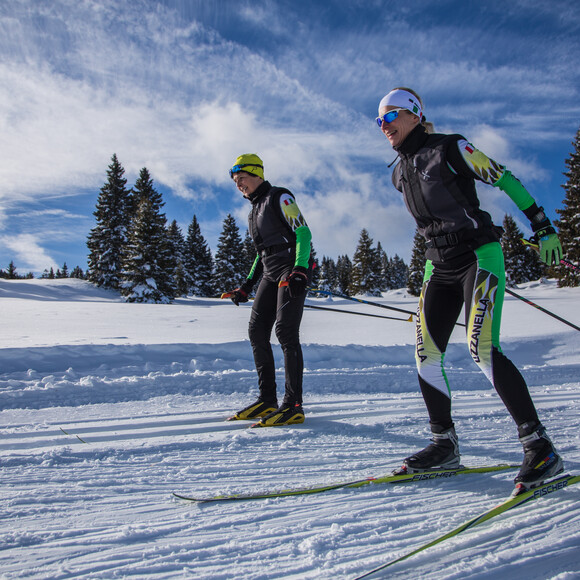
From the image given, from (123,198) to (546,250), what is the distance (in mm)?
41719

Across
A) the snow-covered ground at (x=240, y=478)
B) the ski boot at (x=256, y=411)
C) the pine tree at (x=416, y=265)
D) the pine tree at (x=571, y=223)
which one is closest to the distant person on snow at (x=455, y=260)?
the snow-covered ground at (x=240, y=478)

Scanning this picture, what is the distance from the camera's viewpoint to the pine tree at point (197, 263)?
46.1 m

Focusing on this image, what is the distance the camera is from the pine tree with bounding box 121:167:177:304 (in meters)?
30.5

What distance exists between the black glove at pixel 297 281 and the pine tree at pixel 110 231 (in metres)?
35.3

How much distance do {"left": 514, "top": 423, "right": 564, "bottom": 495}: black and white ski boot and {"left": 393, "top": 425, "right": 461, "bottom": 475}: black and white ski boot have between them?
1.25 ft

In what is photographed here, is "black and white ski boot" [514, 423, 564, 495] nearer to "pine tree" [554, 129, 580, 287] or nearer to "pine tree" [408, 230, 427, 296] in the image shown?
"pine tree" [554, 129, 580, 287]

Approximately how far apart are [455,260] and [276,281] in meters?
1.77

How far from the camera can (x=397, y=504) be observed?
1961 mm

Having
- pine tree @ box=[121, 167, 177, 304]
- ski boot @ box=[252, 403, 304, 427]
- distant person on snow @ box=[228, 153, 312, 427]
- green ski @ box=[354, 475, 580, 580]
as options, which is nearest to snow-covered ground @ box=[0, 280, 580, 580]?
green ski @ box=[354, 475, 580, 580]

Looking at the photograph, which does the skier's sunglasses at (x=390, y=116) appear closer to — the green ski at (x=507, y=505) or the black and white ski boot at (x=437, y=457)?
the black and white ski boot at (x=437, y=457)

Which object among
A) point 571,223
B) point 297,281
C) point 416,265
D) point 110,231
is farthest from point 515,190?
point 416,265

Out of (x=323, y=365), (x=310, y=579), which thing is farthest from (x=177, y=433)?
(x=323, y=365)

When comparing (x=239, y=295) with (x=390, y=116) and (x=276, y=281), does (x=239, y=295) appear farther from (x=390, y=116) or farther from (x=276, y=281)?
(x=390, y=116)

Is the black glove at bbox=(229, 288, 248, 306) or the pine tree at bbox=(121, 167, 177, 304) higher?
the pine tree at bbox=(121, 167, 177, 304)
